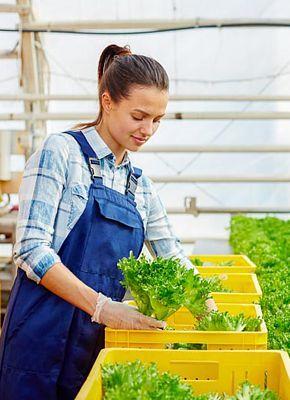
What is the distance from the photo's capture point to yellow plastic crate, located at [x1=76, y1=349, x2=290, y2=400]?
1763mm

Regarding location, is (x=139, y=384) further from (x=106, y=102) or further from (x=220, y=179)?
(x=220, y=179)

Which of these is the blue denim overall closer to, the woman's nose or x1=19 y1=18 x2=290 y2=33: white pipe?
the woman's nose

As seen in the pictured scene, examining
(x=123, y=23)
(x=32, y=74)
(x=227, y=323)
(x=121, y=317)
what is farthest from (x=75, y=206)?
(x=32, y=74)

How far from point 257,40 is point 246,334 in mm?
6407

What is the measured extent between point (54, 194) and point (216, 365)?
0.76 meters

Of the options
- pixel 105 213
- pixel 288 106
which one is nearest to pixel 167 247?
pixel 105 213

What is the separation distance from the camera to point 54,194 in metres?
2.28

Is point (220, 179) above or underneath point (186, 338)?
above

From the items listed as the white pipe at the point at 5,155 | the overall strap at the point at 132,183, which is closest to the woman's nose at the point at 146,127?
the overall strap at the point at 132,183

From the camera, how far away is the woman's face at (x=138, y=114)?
2314mm

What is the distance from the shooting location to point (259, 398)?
1.60 metres

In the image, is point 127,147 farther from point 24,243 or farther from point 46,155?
point 24,243

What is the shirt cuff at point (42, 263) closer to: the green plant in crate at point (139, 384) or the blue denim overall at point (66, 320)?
the blue denim overall at point (66, 320)

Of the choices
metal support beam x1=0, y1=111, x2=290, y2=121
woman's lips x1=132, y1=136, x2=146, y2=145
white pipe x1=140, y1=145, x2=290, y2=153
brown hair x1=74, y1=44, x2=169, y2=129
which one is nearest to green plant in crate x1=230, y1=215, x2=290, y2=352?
woman's lips x1=132, y1=136, x2=146, y2=145
